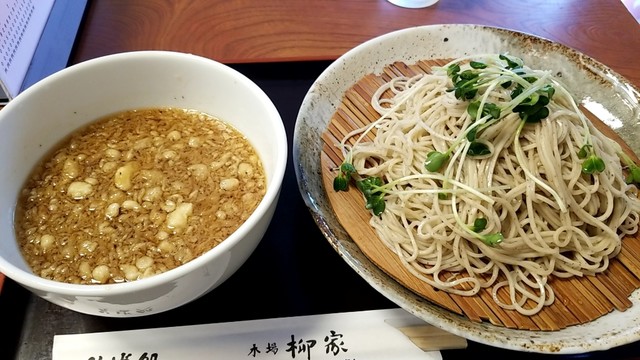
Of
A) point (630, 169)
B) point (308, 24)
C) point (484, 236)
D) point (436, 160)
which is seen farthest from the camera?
point (308, 24)

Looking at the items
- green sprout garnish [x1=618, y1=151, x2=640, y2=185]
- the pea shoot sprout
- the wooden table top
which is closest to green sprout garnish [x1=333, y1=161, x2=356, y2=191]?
the pea shoot sprout

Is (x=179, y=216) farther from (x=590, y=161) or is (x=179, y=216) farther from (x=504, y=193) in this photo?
(x=590, y=161)

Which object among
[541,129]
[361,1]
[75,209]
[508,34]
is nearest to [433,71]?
[508,34]

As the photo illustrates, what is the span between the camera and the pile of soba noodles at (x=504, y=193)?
1.30 m

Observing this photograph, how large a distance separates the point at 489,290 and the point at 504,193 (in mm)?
258

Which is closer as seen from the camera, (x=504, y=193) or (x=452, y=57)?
(x=504, y=193)

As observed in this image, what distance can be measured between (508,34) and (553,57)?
174 millimetres

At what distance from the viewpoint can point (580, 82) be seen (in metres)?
1.71

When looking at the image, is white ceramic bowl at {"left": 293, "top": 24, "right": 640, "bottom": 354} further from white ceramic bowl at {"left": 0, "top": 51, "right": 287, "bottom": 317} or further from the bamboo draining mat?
white ceramic bowl at {"left": 0, "top": 51, "right": 287, "bottom": 317}

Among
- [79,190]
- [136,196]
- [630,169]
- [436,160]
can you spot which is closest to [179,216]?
[136,196]

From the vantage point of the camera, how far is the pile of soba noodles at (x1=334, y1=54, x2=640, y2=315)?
130 centimetres

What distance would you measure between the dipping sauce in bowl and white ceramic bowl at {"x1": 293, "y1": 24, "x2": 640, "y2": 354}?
0.21m

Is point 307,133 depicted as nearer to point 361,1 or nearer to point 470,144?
point 470,144

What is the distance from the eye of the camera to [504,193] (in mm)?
1324
